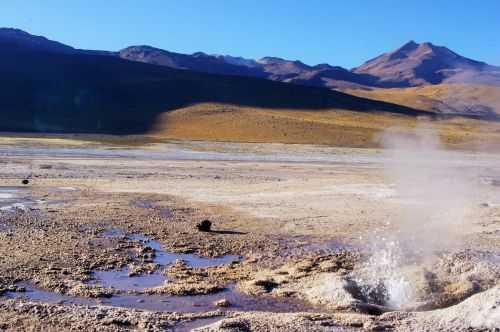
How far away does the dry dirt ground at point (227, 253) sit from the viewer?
9.84 meters

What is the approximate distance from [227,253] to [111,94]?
81.7 metres

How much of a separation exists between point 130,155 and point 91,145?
31.6ft

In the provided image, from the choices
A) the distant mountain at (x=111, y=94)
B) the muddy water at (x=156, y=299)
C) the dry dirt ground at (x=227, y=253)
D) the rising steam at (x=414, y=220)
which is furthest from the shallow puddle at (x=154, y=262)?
the distant mountain at (x=111, y=94)

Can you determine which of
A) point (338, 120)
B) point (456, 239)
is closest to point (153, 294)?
point (456, 239)

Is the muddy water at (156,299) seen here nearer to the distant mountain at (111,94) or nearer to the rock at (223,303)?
the rock at (223,303)

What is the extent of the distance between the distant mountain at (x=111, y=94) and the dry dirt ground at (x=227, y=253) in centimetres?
4637

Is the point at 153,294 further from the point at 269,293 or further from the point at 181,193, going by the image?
the point at 181,193

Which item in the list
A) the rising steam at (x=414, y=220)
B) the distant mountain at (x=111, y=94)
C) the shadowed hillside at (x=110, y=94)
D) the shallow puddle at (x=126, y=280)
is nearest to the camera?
the rising steam at (x=414, y=220)

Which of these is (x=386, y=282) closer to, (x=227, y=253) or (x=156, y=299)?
(x=156, y=299)

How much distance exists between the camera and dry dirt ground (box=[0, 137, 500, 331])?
9.84 m

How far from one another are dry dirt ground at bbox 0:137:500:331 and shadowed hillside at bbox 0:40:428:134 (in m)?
46.6

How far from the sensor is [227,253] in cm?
1524

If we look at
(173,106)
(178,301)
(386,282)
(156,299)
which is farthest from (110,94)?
(386,282)

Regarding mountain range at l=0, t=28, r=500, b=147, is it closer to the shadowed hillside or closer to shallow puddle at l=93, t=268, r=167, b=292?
the shadowed hillside
